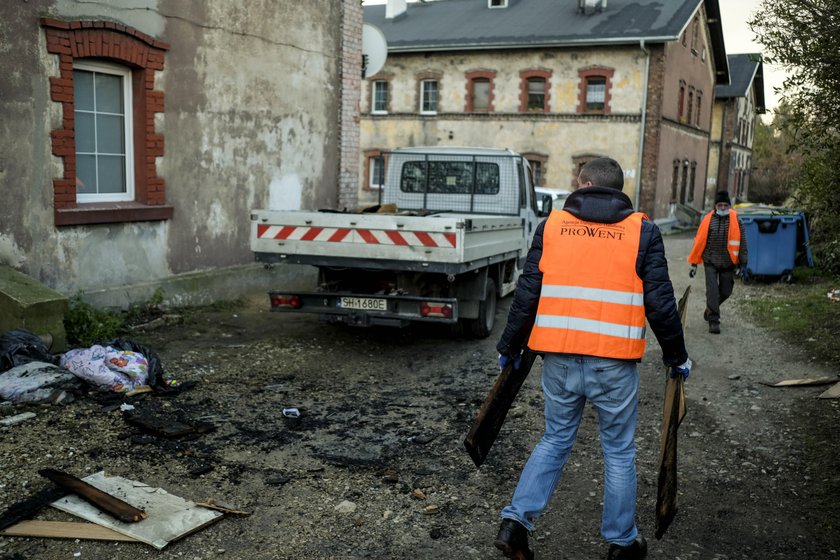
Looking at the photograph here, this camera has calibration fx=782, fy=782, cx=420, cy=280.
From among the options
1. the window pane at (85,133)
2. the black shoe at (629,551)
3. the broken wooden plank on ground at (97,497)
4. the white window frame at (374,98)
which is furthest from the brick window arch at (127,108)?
the white window frame at (374,98)

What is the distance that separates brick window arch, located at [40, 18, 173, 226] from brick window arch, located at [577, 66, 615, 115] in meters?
20.8

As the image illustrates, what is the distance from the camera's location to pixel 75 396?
20.3ft

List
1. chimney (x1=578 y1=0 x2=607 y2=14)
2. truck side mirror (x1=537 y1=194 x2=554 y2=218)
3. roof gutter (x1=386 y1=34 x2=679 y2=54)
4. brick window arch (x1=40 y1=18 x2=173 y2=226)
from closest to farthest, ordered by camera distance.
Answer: brick window arch (x1=40 y1=18 x2=173 y2=226) < truck side mirror (x1=537 y1=194 x2=554 y2=218) < roof gutter (x1=386 y1=34 x2=679 y2=54) < chimney (x1=578 y1=0 x2=607 y2=14)

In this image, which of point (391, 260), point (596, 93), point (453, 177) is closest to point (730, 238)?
point (453, 177)

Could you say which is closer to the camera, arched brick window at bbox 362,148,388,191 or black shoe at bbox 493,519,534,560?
black shoe at bbox 493,519,534,560

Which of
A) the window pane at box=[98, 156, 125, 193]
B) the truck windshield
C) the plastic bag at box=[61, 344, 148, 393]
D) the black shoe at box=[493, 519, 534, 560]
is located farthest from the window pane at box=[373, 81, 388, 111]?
A: the black shoe at box=[493, 519, 534, 560]

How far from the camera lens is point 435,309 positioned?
7.64m

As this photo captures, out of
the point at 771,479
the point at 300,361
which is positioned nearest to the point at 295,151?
the point at 300,361

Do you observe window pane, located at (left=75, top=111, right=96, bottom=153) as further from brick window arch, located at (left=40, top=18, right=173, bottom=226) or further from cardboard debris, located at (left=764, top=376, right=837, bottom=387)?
cardboard debris, located at (left=764, top=376, right=837, bottom=387)

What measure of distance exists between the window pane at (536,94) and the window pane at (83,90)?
72.1 feet

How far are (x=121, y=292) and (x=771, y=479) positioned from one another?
7.04 metres

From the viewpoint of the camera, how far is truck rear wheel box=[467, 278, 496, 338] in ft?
28.8

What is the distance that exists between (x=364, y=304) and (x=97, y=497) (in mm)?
3892

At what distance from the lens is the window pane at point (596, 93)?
27.8m
